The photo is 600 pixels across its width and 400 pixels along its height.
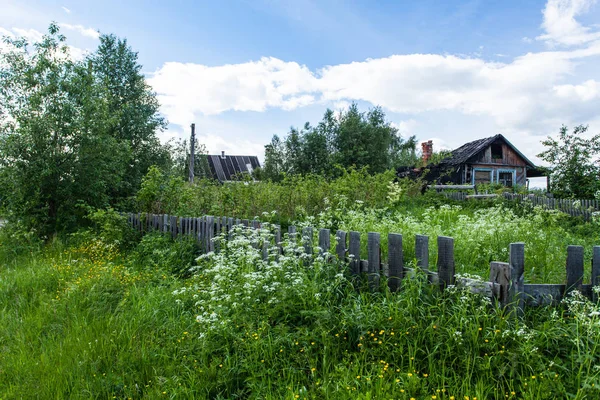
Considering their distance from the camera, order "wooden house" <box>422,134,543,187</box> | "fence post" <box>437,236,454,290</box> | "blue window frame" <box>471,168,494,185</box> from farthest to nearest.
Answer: "blue window frame" <box>471,168,494,185</box>
"wooden house" <box>422,134,543,187</box>
"fence post" <box>437,236,454,290</box>

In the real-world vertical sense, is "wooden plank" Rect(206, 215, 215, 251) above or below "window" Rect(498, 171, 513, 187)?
below

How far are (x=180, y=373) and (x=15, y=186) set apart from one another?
8.44 metres

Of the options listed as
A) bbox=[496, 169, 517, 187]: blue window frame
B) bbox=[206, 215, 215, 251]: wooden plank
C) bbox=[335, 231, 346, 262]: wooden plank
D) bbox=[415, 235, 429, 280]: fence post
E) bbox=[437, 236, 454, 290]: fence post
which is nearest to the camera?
bbox=[437, 236, 454, 290]: fence post

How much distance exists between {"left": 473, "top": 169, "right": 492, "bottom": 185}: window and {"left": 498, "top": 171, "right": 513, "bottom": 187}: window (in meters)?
1.33

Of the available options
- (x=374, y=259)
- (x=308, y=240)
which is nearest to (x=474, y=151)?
(x=308, y=240)

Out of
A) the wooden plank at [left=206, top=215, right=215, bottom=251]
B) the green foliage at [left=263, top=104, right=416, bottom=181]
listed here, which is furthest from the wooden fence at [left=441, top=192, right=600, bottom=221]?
the green foliage at [left=263, top=104, right=416, bottom=181]

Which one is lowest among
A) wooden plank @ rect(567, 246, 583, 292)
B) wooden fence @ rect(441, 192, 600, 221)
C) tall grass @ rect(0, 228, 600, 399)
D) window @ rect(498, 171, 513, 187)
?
tall grass @ rect(0, 228, 600, 399)

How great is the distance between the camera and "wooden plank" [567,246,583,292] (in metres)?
3.09

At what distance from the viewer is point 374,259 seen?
3.79 metres

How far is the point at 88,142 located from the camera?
31.3 feet

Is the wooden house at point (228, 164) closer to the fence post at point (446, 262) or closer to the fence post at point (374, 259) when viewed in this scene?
the fence post at point (374, 259)

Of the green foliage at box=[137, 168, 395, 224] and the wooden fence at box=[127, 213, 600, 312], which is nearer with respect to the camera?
the wooden fence at box=[127, 213, 600, 312]

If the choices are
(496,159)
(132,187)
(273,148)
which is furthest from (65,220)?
(273,148)

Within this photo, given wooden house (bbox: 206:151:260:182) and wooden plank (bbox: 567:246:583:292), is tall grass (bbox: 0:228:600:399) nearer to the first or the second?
wooden plank (bbox: 567:246:583:292)
